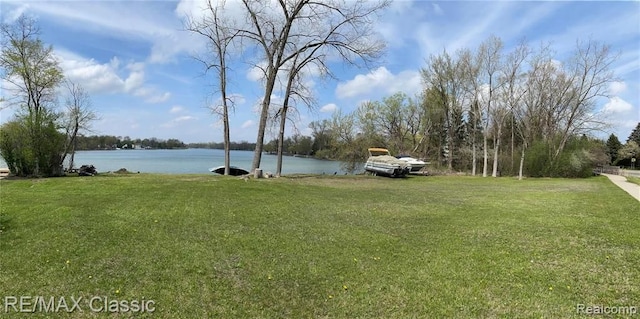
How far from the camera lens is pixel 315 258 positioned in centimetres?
574

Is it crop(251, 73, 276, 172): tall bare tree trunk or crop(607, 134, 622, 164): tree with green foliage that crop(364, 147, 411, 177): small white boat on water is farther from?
crop(607, 134, 622, 164): tree with green foliage

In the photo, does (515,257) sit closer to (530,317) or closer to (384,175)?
(530,317)

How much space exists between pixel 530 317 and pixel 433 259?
6.16 feet

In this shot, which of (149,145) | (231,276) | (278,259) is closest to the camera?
(231,276)

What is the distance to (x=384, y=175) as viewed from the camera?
76.2ft

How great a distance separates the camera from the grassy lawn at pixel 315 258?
4.31 m

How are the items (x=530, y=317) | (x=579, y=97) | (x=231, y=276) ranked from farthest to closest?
(x=579, y=97) < (x=231, y=276) < (x=530, y=317)

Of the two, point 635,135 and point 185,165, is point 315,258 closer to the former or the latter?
point 185,165

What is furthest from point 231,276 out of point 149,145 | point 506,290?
point 149,145

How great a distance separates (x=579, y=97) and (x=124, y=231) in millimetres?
37072

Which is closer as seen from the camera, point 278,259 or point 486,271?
point 486,271

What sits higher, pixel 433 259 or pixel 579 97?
pixel 579 97

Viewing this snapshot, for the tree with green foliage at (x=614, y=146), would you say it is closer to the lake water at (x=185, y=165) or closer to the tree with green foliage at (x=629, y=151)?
the tree with green foliage at (x=629, y=151)

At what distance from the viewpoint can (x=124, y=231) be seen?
671 centimetres
